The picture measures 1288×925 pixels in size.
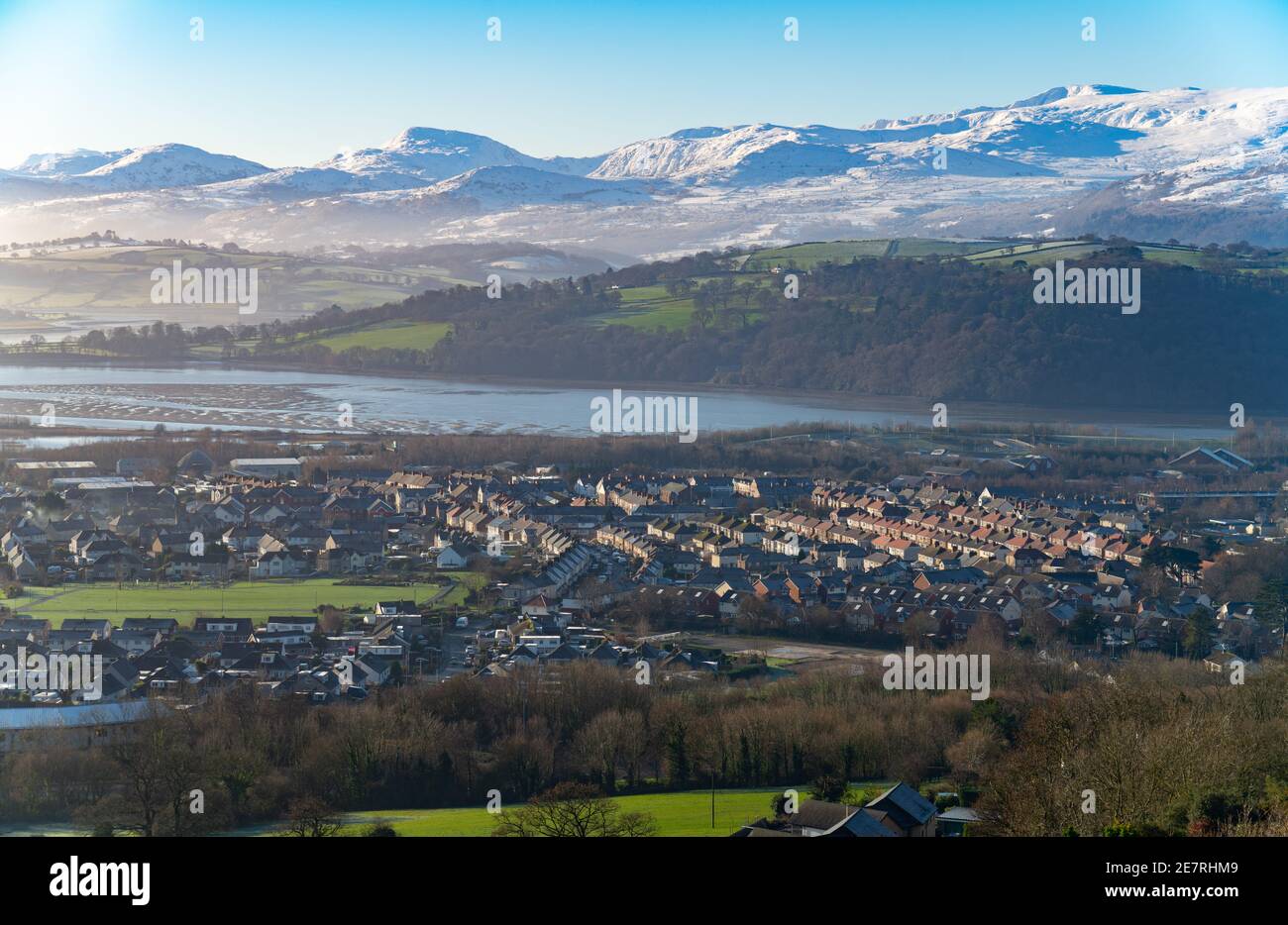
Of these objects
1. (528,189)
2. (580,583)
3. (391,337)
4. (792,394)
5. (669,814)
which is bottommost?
(669,814)

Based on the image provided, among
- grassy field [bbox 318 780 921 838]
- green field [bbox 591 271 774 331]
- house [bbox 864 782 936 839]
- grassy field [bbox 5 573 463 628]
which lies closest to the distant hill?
green field [bbox 591 271 774 331]

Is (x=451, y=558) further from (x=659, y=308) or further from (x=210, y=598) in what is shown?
(x=659, y=308)

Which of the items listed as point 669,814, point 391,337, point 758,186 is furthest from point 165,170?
point 669,814

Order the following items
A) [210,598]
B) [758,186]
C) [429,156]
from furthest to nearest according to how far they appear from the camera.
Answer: [429,156] → [758,186] → [210,598]

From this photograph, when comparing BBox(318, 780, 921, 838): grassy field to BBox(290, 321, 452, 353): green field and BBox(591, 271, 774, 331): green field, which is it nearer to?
BBox(591, 271, 774, 331): green field
